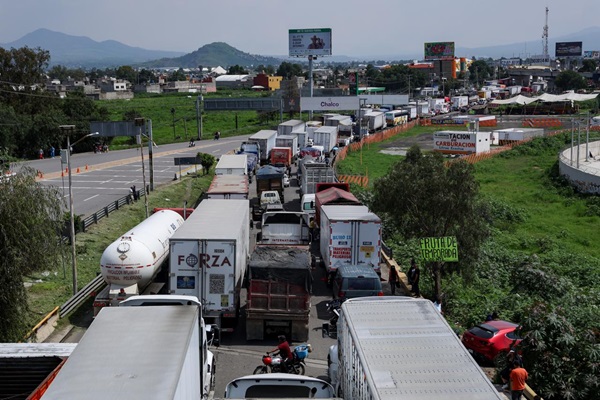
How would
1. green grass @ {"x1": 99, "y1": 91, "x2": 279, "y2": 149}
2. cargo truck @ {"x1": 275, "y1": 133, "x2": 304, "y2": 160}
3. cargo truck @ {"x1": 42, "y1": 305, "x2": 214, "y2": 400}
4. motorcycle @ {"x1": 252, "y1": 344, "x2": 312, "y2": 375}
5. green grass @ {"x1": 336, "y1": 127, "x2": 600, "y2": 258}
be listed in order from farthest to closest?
green grass @ {"x1": 99, "y1": 91, "x2": 279, "y2": 149}
cargo truck @ {"x1": 275, "y1": 133, "x2": 304, "y2": 160}
green grass @ {"x1": 336, "y1": 127, "x2": 600, "y2": 258}
motorcycle @ {"x1": 252, "y1": 344, "x2": 312, "y2": 375}
cargo truck @ {"x1": 42, "y1": 305, "x2": 214, "y2": 400}

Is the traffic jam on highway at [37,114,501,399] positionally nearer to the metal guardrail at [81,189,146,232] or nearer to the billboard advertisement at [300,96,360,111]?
the metal guardrail at [81,189,146,232]

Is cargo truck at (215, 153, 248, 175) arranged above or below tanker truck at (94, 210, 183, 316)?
above

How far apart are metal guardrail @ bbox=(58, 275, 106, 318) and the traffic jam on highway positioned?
136cm

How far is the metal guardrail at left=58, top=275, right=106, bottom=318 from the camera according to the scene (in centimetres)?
2191

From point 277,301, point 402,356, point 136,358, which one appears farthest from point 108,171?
point 402,356

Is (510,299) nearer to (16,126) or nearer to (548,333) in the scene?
(548,333)

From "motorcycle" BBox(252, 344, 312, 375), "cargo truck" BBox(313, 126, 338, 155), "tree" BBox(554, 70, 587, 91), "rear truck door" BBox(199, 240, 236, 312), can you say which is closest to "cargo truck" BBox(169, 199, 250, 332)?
A: "rear truck door" BBox(199, 240, 236, 312)

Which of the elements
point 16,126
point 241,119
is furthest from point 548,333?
point 241,119

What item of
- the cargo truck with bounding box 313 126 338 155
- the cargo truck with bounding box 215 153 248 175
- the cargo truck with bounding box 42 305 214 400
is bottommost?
the cargo truck with bounding box 42 305 214 400

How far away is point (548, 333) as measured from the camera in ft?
52.2

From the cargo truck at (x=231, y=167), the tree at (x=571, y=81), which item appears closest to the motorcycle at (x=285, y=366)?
the cargo truck at (x=231, y=167)

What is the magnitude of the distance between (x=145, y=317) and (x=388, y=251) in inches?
733

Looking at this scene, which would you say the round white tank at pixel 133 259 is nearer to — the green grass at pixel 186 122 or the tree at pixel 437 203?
the tree at pixel 437 203

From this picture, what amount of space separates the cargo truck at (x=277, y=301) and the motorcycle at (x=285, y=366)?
2.19 meters
